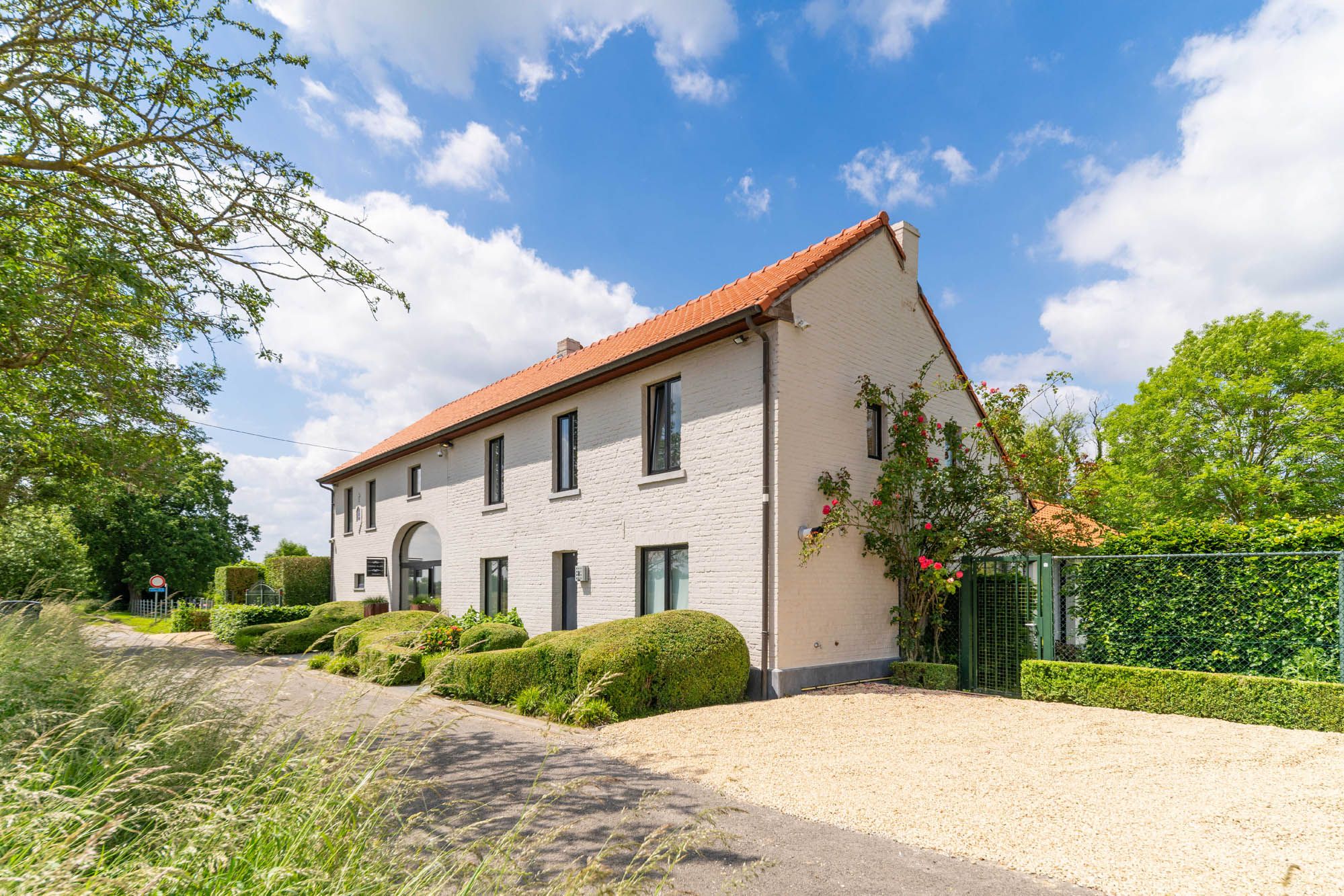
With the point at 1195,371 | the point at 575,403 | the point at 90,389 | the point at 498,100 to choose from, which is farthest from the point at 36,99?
the point at 1195,371

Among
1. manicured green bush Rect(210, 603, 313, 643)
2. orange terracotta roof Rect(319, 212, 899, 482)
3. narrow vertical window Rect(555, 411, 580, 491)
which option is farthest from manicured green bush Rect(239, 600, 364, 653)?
narrow vertical window Rect(555, 411, 580, 491)

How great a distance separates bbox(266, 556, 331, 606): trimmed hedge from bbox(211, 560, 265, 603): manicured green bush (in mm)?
2041

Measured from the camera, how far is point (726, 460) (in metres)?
11.3

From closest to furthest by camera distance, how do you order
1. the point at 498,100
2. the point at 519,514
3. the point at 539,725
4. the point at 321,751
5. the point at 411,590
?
1. the point at 321,751
2. the point at 539,725
3. the point at 498,100
4. the point at 519,514
5. the point at 411,590

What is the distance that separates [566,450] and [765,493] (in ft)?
18.2

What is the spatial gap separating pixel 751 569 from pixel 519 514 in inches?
265

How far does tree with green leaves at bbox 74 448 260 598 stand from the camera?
3788cm

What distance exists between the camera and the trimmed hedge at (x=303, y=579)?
81.6ft

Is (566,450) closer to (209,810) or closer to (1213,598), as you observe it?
(1213,598)

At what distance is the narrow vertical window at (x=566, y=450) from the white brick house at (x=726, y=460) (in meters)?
0.04

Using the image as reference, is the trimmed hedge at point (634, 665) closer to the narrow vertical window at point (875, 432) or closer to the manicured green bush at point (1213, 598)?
the narrow vertical window at point (875, 432)

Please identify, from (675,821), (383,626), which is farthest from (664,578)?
(675,821)

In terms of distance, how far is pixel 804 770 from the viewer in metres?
6.68

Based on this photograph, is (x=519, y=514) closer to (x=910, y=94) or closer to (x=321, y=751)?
(x=910, y=94)
